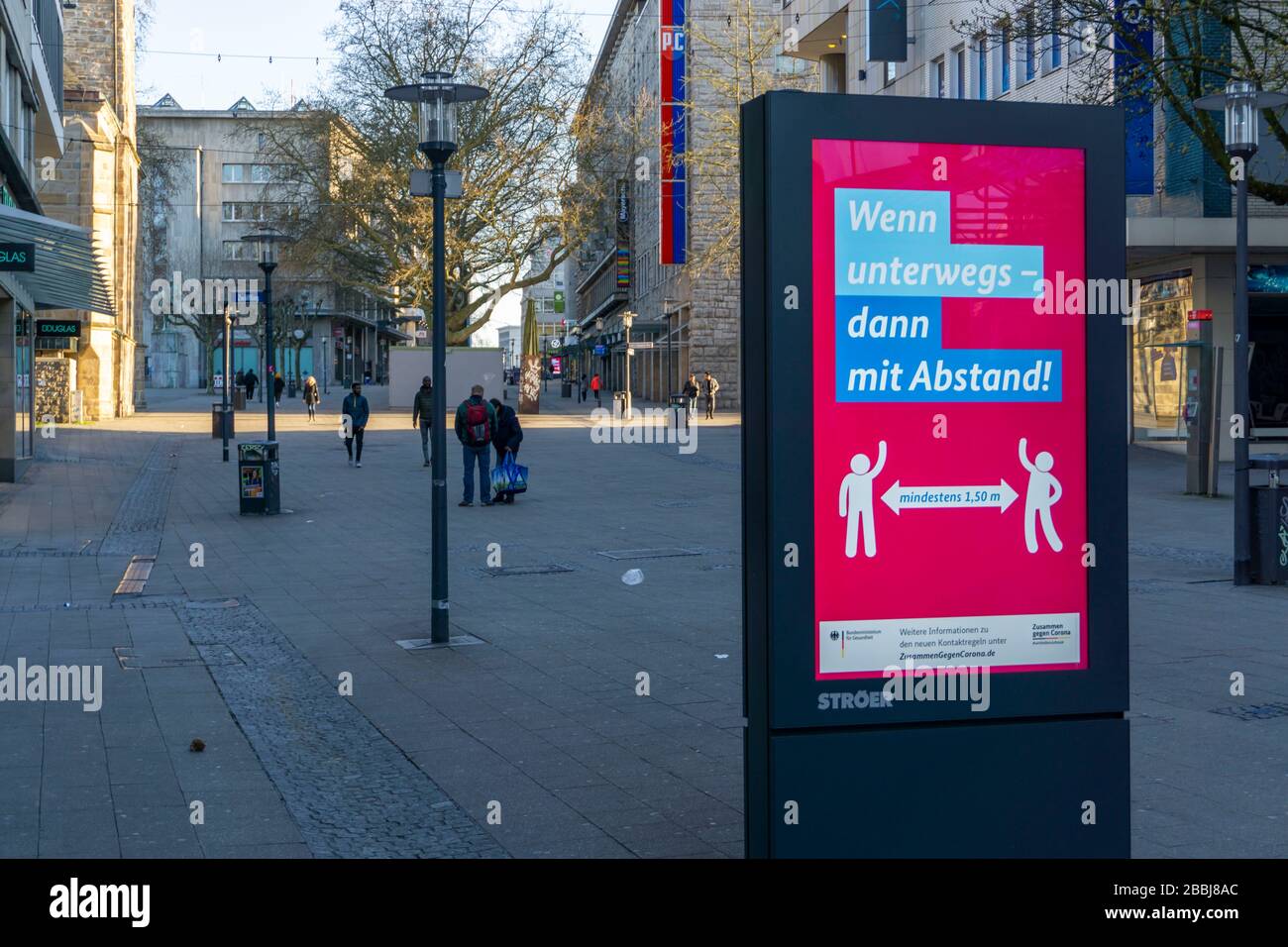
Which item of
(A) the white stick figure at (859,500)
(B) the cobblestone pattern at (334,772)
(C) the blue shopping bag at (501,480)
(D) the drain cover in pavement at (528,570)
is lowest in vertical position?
(B) the cobblestone pattern at (334,772)

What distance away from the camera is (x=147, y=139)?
65500 mm

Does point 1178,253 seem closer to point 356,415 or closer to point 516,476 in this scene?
point 516,476

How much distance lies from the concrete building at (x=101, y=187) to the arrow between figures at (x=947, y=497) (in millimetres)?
36633

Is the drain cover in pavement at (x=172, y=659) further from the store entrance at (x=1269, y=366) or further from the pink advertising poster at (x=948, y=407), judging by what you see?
the store entrance at (x=1269, y=366)

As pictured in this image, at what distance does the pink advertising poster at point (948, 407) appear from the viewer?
4227mm

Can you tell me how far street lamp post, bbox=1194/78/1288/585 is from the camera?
12.9 m

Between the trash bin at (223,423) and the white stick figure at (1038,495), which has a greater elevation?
the trash bin at (223,423)

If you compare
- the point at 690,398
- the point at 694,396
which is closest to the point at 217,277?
the point at 690,398

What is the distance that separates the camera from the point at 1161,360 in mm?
30922

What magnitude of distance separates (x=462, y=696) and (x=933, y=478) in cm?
456

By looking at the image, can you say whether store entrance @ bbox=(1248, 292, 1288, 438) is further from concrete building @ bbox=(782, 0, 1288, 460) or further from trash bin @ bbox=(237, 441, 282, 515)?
trash bin @ bbox=(237, 441, 282, 515)

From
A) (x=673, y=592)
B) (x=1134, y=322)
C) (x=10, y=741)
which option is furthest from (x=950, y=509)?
(x=1134, y=322)

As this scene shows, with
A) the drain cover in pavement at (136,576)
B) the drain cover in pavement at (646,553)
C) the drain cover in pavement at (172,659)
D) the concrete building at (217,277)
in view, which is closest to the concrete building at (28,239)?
the drain cover in pavement at (136,576)
